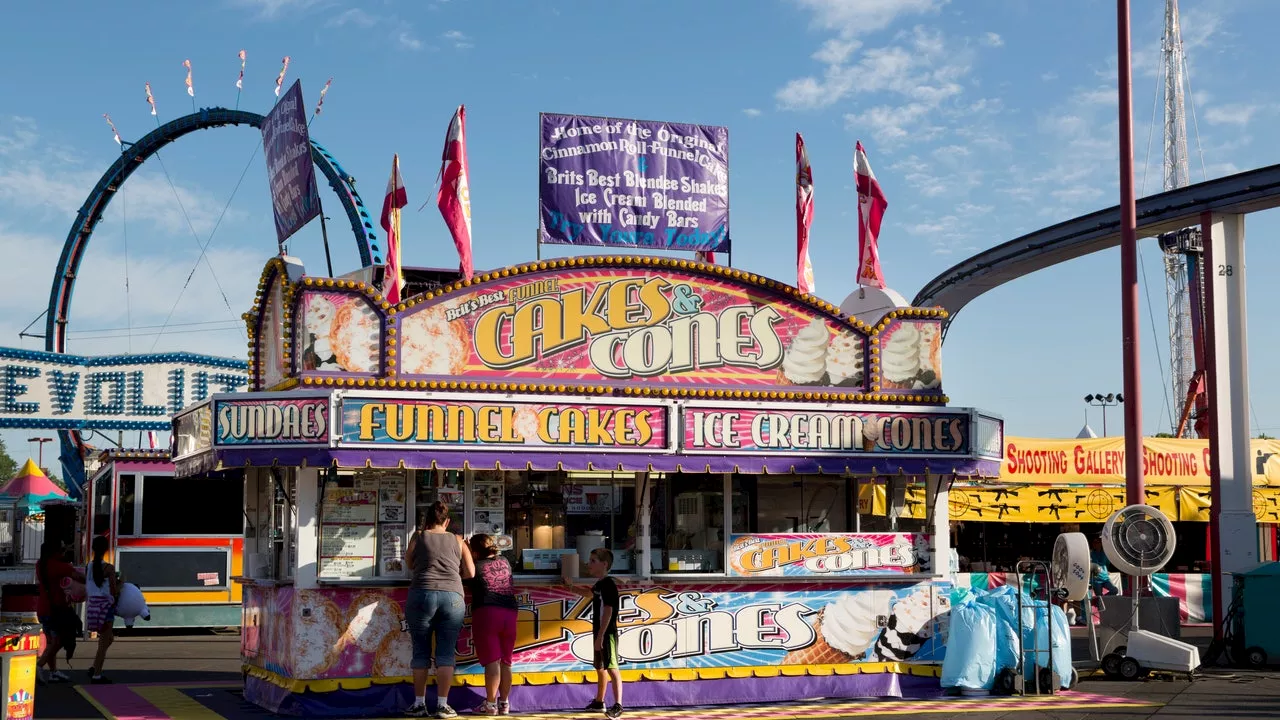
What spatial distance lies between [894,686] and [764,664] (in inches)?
57.1

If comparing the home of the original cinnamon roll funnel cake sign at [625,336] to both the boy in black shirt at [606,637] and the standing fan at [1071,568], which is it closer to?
the boy in black shirt at [606,637]

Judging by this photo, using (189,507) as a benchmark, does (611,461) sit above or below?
above

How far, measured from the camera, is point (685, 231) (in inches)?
585

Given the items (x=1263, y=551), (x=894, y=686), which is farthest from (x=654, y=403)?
(x=1263, y=551)

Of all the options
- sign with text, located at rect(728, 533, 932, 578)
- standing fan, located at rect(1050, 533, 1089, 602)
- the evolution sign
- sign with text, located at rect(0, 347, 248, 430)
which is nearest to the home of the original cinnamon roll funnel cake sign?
the evolution sign

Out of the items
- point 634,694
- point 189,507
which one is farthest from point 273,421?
point 189,507

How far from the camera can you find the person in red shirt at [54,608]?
1581 centimetres

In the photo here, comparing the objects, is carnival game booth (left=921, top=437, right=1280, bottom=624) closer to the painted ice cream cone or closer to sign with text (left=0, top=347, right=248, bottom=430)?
the painted ice cream cone

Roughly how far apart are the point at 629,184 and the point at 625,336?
78.5 inches

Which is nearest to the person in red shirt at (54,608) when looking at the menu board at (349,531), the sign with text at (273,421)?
the sign with text at (273,421)

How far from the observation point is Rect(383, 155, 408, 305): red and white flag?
13156 mm

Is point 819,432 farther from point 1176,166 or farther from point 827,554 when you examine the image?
point 1176,166

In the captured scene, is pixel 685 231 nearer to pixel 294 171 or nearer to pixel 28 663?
pixel 294 171

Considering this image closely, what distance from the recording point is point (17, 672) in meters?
10.8
